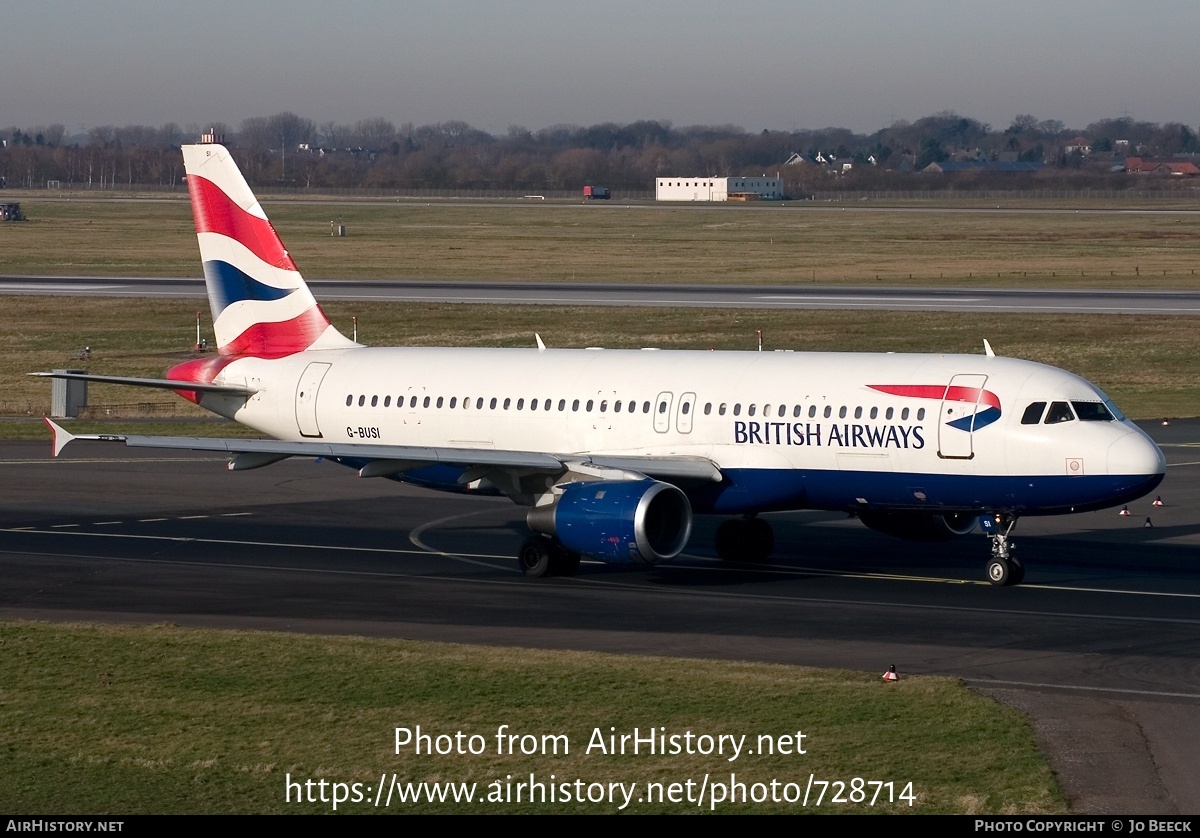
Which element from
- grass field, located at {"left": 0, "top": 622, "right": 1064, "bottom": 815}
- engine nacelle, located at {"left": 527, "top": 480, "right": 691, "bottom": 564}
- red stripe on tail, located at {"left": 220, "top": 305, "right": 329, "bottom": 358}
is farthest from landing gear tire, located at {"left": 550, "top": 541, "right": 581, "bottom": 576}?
red stripe on tail, located at {"left": 220, "top": 305, "right": 329, "bottom": 358}

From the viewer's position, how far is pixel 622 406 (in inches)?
1406

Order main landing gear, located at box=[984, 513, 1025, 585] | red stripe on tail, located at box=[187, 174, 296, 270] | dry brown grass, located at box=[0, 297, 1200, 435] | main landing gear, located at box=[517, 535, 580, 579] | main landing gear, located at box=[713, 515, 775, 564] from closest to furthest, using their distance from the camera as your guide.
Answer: main landing gear, located at box=[984, 513, 1025, 585]
main landing gear, located at box=[517, 535, 580, 579]
main landing gear, located at box=[713, 515, 775, 564]
red stripe on tail, located at box=[187, 174, 296, 270]
dry brown grass, located at box=[0, 297, 1200, 435]

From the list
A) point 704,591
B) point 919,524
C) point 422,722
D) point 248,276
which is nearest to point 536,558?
point 704,591

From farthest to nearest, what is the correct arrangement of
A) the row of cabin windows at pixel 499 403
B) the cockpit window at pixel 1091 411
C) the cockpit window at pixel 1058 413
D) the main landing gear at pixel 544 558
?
the row of cabin windows at pixel 499 403, the main landing gear at pixel 544 558, the cockpit window at pixel 1091 411, the cockpit window at pixel 1058 413

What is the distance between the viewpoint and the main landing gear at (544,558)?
33.9 m

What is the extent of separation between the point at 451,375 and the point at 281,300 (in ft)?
17.0

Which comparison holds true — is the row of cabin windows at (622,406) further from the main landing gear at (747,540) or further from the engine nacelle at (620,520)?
the main landing gear at (747,540)

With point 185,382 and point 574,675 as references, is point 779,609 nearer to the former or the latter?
point 574,675

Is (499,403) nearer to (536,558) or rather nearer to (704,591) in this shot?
(536,558)

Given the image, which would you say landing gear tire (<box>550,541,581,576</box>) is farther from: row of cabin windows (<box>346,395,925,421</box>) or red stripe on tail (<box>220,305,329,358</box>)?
red stripe on tail (<box>220,305,329,358</box>)

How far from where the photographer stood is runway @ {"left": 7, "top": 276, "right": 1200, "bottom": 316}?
91062mm

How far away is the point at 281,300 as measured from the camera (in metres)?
40.5

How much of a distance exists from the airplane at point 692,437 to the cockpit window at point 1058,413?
28mm

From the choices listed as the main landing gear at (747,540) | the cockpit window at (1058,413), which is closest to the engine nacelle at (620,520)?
the main landing gear at (747,540)
